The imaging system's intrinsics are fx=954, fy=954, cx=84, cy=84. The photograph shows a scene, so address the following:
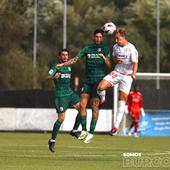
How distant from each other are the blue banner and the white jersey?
1760 centimetres

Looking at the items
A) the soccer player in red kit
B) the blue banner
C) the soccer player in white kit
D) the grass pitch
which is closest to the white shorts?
the soccer player in white kit

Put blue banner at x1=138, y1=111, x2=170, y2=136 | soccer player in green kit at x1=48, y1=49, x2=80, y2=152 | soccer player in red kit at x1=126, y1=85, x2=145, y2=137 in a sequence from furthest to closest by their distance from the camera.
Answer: blue banner at x1=138, y1=111, x2=170, y2=136 → soccer player in red kit at x1=126, y1=85, x2=145, y2=137 → soccer player in green kit at x1=48, y1=49, x2=80, y2=152

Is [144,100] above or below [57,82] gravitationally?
below

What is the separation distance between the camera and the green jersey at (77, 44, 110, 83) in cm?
2184

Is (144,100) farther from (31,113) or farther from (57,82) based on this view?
(57,82)

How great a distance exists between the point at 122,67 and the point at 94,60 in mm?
919

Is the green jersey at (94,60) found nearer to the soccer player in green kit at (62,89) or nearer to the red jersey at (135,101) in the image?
the soccer player in green kit at (62,89)

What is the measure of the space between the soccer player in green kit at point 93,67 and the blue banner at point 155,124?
645 inches

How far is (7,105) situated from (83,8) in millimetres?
58338

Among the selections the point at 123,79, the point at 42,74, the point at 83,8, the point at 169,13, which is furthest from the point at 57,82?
the point at 83,8

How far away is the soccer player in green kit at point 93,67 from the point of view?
71.1ft

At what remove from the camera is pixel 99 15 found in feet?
303

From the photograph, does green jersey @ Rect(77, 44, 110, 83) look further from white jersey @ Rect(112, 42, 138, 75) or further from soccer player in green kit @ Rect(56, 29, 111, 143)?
white jersey @ Rect(112, 42, 138, 75)

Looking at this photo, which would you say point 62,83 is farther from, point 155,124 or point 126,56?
point 155,124
